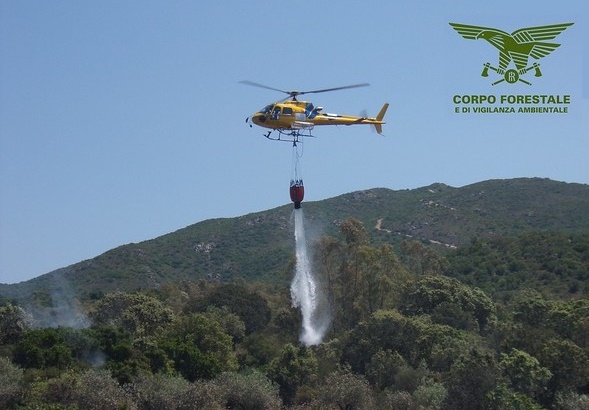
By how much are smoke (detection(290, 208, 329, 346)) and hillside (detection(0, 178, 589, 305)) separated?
6145cm

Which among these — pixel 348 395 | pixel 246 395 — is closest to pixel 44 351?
pixel 246 395

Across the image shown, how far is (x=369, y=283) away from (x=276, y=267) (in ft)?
256

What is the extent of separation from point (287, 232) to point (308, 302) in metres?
103

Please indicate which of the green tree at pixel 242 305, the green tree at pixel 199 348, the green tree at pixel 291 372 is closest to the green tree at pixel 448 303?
the green tree at pixel 242 305

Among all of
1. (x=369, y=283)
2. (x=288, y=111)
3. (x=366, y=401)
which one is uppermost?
(x=288, y=111)

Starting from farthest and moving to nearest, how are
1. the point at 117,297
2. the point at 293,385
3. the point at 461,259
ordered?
the point at 461,259 < the point at 117,297 < the point at 293,385

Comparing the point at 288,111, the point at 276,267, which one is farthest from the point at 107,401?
the point at 276,267

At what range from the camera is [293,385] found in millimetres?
66938

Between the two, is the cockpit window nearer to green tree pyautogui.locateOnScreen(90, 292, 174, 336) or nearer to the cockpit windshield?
the cockpit windshield

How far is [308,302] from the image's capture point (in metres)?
84.3

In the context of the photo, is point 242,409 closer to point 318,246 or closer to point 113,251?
point 318,246

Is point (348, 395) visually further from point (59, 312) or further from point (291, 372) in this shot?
point (59, 312)

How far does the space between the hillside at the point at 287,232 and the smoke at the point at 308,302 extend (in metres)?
61.5

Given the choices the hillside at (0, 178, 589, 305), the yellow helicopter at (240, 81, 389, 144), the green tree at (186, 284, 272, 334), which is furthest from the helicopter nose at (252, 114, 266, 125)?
the hillside at (0, 178, 589, 305)
